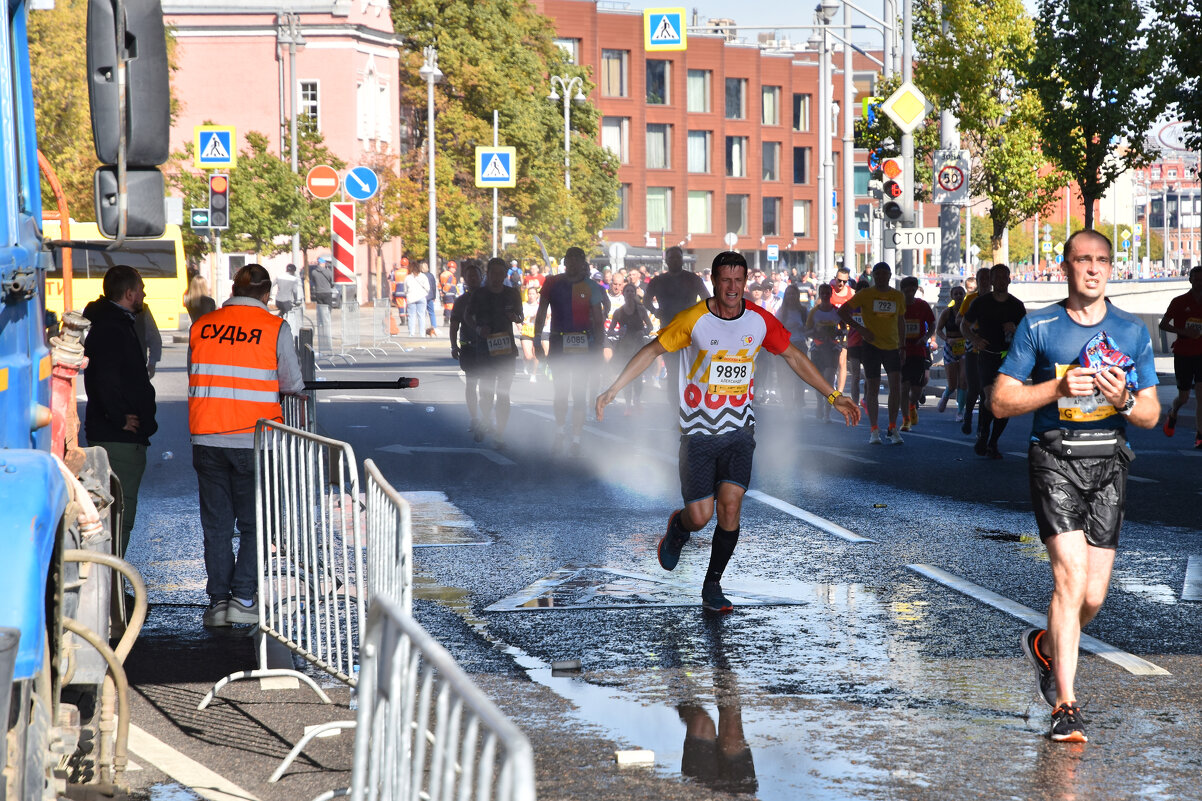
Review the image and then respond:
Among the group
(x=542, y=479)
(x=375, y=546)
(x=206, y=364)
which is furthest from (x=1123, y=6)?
(x=375, y=546)

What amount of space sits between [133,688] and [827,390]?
4031 mm

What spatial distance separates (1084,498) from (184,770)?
338cm

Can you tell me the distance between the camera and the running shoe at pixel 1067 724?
240 inches

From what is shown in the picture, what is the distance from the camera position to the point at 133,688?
714 centimetres

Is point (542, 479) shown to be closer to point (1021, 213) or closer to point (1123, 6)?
point (1123, 6)

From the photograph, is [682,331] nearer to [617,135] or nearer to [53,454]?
[53,454]

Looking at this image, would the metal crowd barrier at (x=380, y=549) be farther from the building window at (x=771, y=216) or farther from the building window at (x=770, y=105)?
the building window at (x=771, y=216)

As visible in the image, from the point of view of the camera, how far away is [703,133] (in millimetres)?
104562

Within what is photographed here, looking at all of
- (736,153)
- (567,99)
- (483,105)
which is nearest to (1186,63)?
(483,105)

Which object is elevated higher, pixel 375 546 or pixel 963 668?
pixel 375 546

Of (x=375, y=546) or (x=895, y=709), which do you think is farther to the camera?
(x=895, y=709)

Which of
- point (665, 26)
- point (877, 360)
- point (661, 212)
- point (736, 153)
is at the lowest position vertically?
point (877, 360)

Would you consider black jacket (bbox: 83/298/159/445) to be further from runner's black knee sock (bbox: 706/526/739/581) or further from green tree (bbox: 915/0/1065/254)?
green tree (bbox: 915/0/1065/254)

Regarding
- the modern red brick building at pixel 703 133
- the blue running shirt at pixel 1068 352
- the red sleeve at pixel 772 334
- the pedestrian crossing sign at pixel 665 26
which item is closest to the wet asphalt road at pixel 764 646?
the blue running shirt at pixel 1068 352
